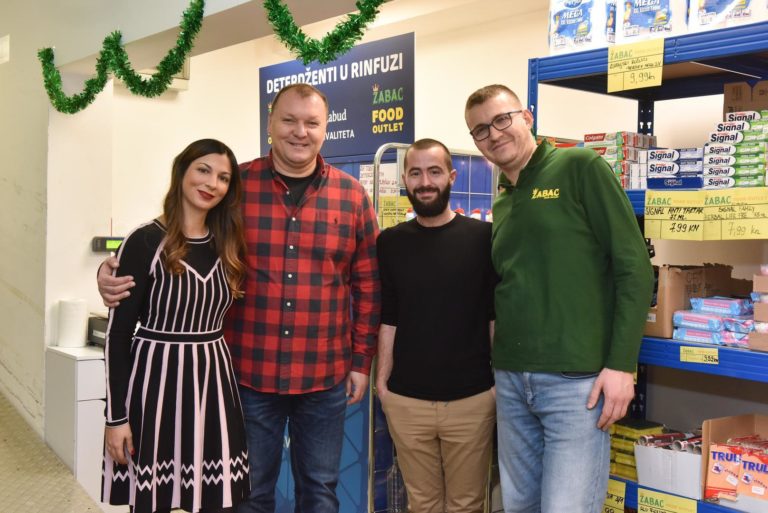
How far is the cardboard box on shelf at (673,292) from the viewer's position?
224 centimetres

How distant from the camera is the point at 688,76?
2.76 metres

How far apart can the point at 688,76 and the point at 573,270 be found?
3.67 ft

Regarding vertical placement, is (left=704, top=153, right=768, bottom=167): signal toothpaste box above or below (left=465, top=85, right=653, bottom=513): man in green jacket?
above

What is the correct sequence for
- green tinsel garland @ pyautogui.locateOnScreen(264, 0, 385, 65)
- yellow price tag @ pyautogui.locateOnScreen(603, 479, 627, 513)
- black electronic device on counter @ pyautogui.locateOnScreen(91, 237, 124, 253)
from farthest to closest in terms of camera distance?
black electronic device on counter @ pyautogui.locateOnScreen(91, 237, 124, 253), green tinsel garland @ pyautogui.locateOnScreen(264, 0, 385, 65), yellow price tag @ pyautogui.locateOnScreen(603, 479, 627, 513)

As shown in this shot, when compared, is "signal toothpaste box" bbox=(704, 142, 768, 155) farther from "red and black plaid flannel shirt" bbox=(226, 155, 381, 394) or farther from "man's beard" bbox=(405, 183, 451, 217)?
"red and black plaid flannel shirt" bbox=(226, 155, 381, 394)

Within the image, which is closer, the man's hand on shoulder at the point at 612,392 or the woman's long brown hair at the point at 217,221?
the man's hand on shoulder at the point at 612,392

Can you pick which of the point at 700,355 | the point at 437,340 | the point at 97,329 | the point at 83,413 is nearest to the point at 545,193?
the point at 700,355

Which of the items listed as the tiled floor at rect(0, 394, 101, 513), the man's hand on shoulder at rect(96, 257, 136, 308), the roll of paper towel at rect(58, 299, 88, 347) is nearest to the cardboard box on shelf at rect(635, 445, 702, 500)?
the man's hand on shoulder at rect(96, 257, 136, 308)

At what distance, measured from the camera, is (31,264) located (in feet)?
16.4

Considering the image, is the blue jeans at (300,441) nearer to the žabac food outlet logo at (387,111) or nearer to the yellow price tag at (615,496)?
the yellow price tag at (615,496)

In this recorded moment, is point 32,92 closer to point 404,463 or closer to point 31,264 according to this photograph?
point 31,264

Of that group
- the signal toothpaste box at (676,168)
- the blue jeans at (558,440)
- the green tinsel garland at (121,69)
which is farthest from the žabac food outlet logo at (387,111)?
the blue jeans at (558,440)

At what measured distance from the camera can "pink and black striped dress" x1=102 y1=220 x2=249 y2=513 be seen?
2.23m

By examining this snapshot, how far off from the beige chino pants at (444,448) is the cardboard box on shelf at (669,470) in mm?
519
